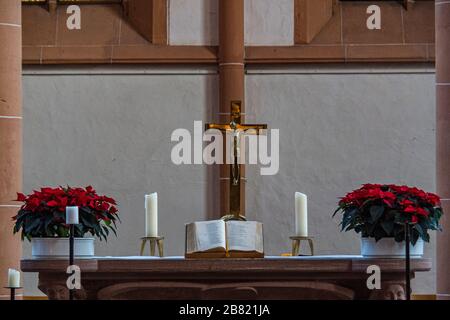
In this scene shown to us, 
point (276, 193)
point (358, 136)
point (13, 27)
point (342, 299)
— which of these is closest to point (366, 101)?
point (358, 136)

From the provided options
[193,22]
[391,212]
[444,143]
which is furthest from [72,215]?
[193,22]

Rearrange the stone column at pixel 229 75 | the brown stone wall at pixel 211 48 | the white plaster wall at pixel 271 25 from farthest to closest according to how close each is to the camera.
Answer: the white plaster wall at pixel 271 25 → the brown stone wall at pixel 211 48 → the stone column at pixel 229 75

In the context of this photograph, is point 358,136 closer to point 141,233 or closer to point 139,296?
point 141,233

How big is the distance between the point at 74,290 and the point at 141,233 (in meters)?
8.41

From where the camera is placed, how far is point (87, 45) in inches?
722

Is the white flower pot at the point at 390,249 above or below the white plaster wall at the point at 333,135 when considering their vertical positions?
below

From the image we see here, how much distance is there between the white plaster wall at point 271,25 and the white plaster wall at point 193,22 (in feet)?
1.38

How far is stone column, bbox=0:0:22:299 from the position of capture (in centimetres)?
1322

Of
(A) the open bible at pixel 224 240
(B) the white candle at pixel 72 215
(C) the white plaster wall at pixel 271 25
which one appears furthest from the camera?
(C) the white plaster wall at pixel 271 25

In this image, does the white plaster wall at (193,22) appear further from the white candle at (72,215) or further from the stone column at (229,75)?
the white candle at (72,215)

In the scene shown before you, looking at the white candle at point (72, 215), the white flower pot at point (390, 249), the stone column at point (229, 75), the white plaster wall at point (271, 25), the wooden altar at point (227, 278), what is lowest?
the wooden altar at point (227, 278)

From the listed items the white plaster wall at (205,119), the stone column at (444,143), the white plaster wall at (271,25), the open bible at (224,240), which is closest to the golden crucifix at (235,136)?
the open bible at (224,240)

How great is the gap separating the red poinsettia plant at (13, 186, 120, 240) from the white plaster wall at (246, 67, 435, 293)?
7941mm

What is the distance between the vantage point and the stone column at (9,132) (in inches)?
520
